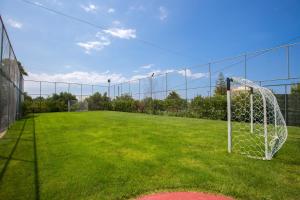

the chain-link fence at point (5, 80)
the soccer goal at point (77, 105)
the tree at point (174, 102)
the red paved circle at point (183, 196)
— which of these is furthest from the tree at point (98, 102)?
the red paved circle at point (183, 196)

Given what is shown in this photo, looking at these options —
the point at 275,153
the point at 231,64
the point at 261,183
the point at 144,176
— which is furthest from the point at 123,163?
the point at 231,64

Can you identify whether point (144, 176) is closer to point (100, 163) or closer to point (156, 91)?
point (100, 163)

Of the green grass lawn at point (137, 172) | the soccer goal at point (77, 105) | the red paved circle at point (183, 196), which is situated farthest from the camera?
the soccer goal at point (77, 105)

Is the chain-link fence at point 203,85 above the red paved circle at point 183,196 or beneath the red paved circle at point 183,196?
above

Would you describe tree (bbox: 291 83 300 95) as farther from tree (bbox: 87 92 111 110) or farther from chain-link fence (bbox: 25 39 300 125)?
tree (bbox: 87 92 111 110)

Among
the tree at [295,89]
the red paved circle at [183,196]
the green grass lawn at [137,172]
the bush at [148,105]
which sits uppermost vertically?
the tree at [295,89]

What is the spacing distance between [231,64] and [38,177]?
1471 cm

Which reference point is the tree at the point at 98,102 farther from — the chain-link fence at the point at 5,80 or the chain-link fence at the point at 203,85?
the chain-link fence at the point at 5,80

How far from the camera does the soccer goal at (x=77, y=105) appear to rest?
1080 inches

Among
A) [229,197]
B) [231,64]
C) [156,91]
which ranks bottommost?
[229,197]

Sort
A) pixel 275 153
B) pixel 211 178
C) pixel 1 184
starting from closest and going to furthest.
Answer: pixel 1 184
pixel 211 178
pixel 275 153

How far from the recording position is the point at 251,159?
438 cm

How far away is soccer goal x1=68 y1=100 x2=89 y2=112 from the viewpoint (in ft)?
90.0

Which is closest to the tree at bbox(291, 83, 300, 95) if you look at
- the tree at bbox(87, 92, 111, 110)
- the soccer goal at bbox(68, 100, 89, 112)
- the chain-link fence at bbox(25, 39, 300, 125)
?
the chain-link fence at bbox(25, 39, 300, 125)
